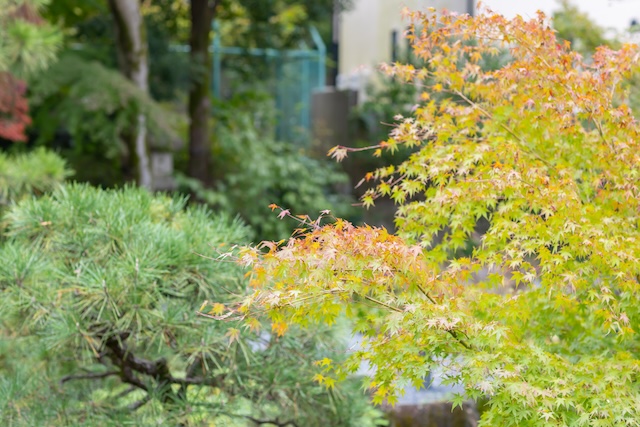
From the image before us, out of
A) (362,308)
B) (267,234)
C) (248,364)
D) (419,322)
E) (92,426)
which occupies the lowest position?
(267,234)

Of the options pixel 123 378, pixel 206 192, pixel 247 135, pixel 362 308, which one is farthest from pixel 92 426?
pixel 247 135

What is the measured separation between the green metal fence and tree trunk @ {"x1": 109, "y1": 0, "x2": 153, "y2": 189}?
360 cm

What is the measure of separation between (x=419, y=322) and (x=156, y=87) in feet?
28.8

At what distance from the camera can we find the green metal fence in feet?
42.3

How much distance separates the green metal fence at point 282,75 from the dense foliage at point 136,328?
8.98m

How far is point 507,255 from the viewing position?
115 inches

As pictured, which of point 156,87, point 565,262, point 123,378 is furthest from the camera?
point 156,87

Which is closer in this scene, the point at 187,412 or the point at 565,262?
the point at 565,262

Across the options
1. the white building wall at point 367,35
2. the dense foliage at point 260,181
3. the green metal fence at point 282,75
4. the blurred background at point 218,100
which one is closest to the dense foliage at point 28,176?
the blurred background at point 218,100

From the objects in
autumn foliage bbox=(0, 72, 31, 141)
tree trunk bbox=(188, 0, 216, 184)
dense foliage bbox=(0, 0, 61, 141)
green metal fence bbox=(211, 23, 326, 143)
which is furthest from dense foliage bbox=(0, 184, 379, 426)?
green metal fence bbox=(211, 23, 326, 143)

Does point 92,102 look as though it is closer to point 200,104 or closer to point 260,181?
point 200,104

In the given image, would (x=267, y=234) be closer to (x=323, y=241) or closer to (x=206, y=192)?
(x=206, y=192)

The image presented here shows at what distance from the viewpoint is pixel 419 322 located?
8.28 ft

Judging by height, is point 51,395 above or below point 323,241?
below
